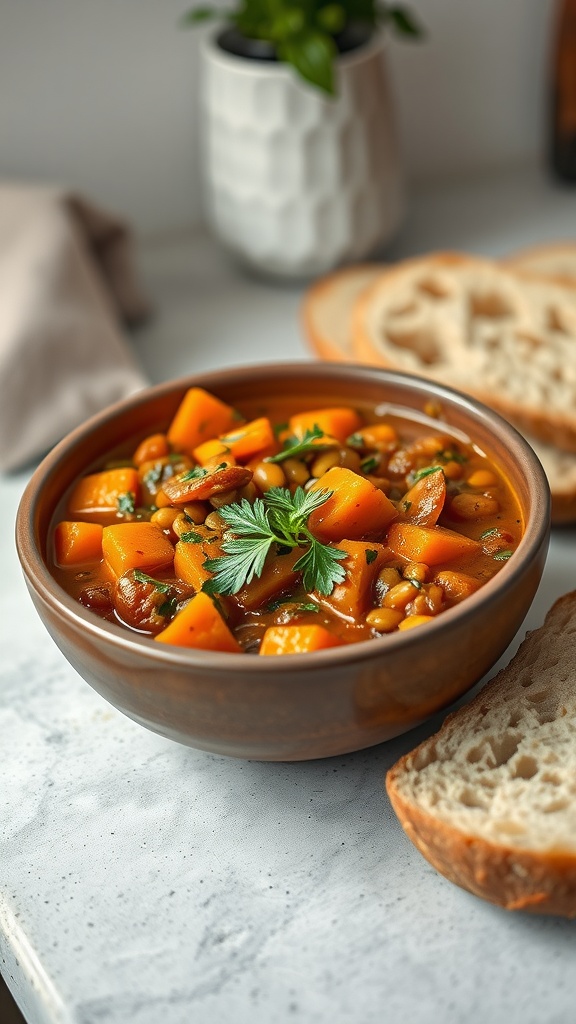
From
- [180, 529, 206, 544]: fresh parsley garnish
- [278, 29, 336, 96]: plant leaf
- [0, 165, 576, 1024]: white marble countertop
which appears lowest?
[0, 165, 576, 1024]: white marble countertop

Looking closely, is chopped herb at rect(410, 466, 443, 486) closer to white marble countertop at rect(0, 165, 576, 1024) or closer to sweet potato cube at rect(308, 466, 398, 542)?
sweet potato cube at rect(308, 466, 398, 542)

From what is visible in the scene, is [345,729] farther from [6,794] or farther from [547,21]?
[547,21]

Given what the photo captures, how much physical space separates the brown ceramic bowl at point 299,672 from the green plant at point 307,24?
1615mm

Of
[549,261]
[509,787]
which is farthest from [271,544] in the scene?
[549,261]

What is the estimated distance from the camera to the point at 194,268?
391 centimetres

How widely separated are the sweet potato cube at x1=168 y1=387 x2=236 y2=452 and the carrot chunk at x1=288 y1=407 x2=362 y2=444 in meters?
0.15

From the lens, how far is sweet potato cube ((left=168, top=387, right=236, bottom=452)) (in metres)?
2.33

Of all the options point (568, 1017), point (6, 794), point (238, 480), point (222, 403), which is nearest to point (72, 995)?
point (6, 794)

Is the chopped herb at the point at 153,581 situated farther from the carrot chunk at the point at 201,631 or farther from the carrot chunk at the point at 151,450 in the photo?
the carrot chunk at the point at 151,450

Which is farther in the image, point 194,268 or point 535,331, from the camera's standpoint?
point 194,268

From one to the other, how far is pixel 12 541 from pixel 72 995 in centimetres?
128

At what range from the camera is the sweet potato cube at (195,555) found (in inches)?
74.7

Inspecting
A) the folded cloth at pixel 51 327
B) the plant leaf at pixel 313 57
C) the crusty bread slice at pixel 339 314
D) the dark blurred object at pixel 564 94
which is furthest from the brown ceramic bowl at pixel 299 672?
the dark blurred object at pixel 564 94

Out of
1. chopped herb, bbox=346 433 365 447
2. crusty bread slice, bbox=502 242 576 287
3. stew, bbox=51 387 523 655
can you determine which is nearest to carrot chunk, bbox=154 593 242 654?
stew, bbox=51 387 523 655
